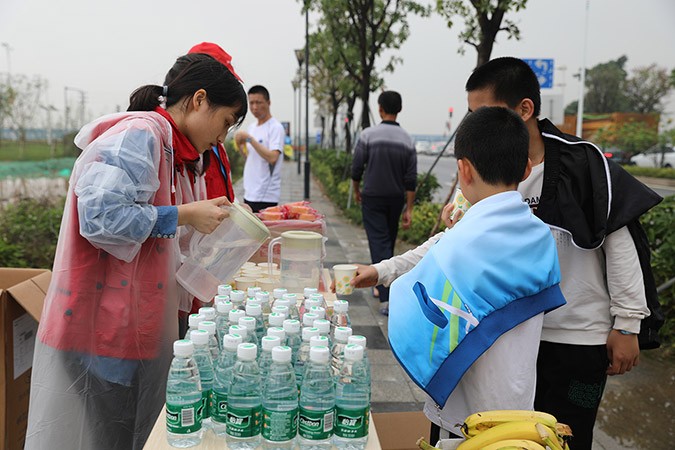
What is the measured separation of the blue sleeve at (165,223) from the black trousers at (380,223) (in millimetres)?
3846

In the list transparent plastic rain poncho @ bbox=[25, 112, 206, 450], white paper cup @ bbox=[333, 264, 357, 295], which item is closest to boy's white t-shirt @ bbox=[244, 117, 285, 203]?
white paper cup @ bbox=[333, 264, 357, 295]

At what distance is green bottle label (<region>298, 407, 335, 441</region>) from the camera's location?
4.31 ft

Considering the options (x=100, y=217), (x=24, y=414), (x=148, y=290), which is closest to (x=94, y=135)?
(x=100, y=217)

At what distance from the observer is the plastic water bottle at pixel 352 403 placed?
1352 mm

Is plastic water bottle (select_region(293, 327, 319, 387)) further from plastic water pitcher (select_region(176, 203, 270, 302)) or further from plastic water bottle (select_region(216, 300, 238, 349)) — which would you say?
plastic water pitcher (select_region(176, 203, 270, 302))

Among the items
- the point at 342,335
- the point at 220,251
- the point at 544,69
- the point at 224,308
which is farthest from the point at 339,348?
the point at 544,69

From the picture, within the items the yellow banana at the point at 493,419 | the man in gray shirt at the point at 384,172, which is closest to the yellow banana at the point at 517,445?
the yellow banana at the point at 493,419

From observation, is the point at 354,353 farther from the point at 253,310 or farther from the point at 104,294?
the point at 104,294

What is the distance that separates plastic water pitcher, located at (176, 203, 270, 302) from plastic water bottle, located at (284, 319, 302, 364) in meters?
0.65

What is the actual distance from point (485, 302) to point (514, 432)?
1.21 ft

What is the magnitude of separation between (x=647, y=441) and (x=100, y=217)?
3.51 metres

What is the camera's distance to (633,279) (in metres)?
1.88

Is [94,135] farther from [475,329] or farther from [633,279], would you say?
[633,279]

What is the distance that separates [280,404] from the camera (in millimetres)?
1301
